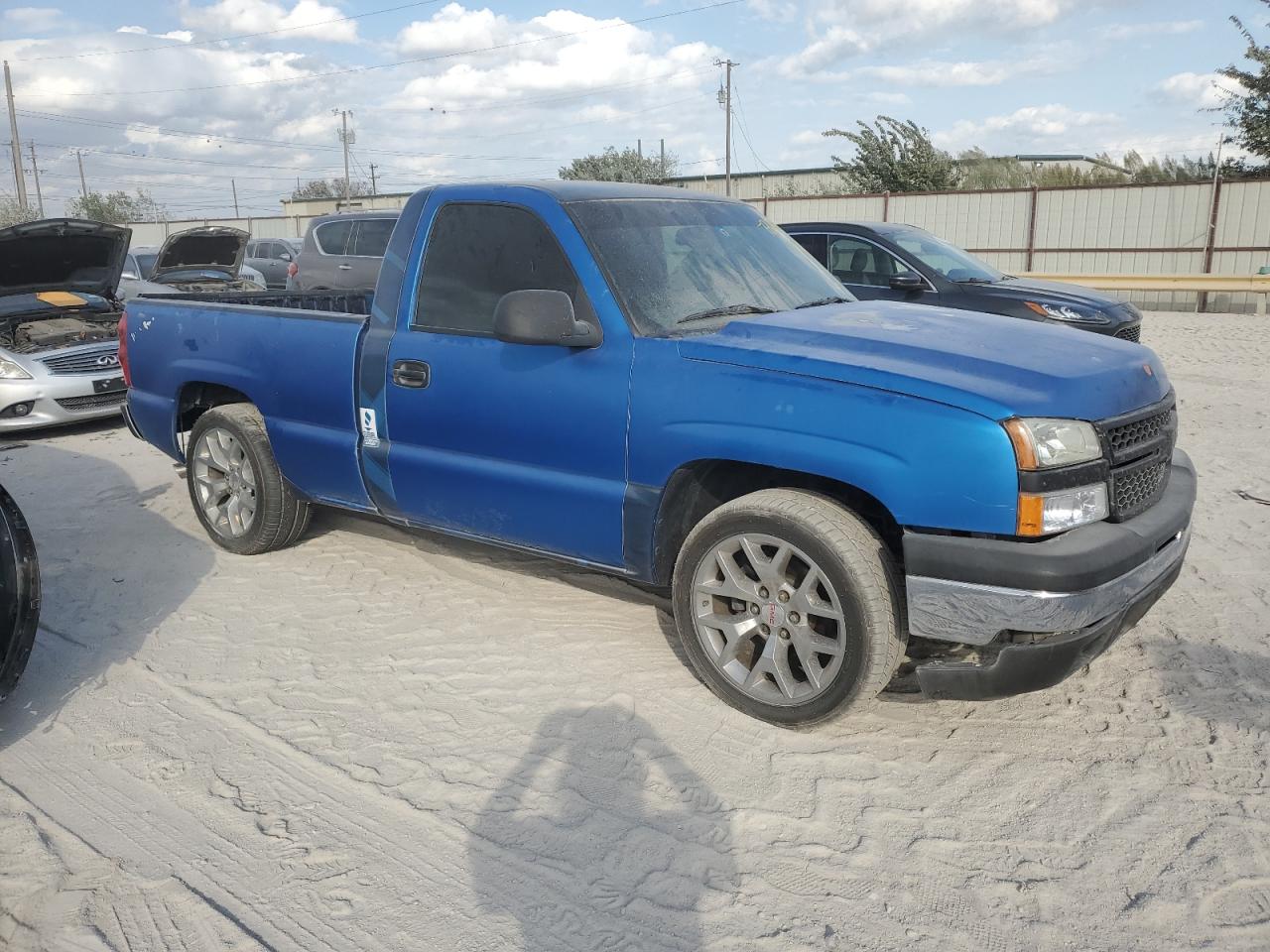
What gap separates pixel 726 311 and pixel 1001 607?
1.60 m

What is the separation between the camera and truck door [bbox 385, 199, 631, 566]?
381 centimetres

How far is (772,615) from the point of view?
11.4 feet

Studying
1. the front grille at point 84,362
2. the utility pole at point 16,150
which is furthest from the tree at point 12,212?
the front grille at point 84,362

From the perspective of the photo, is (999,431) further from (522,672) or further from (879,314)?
(522,672)

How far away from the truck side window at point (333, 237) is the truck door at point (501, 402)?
969 centimetres

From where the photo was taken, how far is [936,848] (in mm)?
2891

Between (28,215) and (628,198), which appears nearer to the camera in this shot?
(628,198)

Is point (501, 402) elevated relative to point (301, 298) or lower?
lower

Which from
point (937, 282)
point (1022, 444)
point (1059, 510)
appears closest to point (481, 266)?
point (1022, 444)

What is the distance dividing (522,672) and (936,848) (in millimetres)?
1779

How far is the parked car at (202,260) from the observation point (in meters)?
10.0

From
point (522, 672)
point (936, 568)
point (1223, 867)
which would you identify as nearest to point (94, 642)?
point (522, 672)

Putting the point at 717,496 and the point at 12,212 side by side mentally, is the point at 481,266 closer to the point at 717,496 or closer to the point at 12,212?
the point at 717,496

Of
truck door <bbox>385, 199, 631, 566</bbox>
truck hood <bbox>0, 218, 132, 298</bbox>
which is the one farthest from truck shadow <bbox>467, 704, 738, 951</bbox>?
truck hood <bbox>0, 218, 132, 298</bbox>
